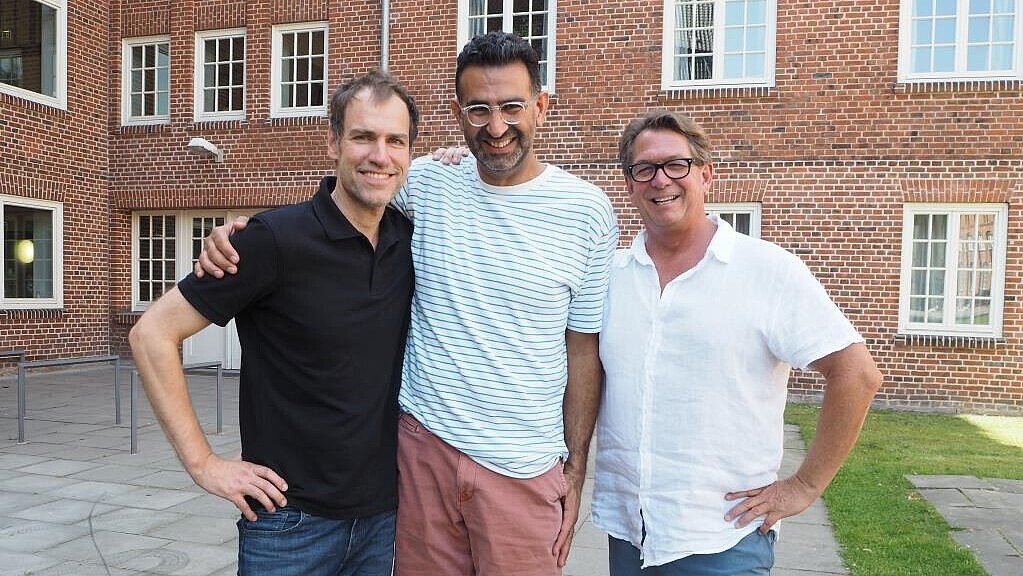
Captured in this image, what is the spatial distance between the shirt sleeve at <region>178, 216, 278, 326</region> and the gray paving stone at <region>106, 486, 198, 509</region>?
3.85m

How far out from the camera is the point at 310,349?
82.1 inches

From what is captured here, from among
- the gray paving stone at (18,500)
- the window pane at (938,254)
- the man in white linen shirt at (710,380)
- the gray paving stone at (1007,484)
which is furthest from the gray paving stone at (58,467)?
the window pane at (938,254)

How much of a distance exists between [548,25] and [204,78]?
5857 millimetres

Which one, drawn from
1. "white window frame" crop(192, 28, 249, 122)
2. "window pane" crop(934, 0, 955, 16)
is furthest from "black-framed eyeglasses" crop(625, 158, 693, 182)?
"white window frame" crop(192, 28, 249, 122)

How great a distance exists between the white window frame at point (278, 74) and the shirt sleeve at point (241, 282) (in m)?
10.4

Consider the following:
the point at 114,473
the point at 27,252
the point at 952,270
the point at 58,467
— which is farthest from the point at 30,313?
the point at 952,270

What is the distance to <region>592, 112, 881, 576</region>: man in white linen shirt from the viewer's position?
6.72ft

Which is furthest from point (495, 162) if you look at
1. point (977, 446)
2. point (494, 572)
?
point (977, 446)

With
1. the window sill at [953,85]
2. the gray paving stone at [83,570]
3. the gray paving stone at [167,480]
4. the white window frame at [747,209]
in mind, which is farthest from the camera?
the white window frame at [747,209]

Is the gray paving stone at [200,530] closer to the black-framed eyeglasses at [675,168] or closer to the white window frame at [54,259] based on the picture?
the black-framed eyeglasses at [675,168]

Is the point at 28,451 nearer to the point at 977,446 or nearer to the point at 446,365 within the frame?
the point at 446,365

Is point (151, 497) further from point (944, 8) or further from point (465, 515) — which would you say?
point (944, 8)

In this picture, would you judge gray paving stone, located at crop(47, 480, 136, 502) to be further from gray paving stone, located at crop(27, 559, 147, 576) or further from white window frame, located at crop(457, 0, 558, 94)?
white window frame, located at crop(457, 0, 558, 94)

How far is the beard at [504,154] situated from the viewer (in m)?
2.29
